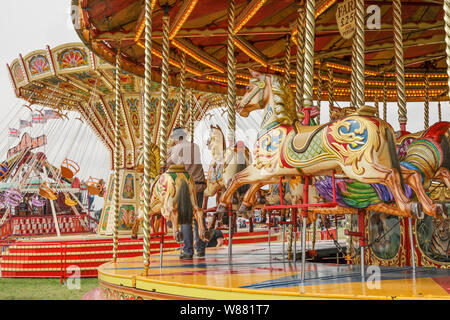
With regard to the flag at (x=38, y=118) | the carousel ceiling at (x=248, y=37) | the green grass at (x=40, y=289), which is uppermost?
the flag at (x=38, y=118)

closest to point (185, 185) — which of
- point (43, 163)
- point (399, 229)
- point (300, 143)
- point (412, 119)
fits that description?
point (300, 143)

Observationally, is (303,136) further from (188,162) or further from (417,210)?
(188,162)

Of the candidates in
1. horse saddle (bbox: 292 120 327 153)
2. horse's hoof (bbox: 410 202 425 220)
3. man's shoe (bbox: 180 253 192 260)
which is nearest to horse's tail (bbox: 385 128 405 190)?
horse's hoof (bbox: 410 202 425 220)

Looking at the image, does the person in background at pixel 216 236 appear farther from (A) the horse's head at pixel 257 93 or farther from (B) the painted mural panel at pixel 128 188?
(B) the painted mural panel at pixel 128 188

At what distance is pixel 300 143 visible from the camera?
4098 mm

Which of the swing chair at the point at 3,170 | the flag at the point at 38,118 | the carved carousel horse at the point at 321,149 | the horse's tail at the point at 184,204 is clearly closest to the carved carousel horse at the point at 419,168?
the carved carousel horse at the point at 321,149

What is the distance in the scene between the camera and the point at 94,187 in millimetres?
23250

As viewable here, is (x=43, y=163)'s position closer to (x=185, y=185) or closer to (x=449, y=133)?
(x=185, y=185)

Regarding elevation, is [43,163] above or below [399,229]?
above

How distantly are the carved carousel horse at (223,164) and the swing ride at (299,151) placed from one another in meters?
0.03

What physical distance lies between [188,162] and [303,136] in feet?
10.0

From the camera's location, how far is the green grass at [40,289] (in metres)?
9.38
